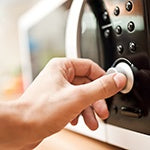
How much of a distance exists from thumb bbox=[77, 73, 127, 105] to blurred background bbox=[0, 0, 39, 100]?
945 millimetres

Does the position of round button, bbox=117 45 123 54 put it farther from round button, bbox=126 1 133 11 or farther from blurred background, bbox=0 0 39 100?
blurred background, bbox=0 0 39 100

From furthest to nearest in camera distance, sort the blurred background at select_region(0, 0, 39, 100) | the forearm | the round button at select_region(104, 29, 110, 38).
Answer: the blurred background at select_region(0, 0, 39, 100) → the round button at select_region(104, 29, 110, 38) → the forearm

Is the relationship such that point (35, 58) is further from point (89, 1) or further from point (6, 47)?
point (6, 47)

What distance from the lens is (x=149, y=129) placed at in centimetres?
43

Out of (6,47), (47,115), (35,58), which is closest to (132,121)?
(47,115)

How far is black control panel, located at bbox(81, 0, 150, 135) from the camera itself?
0.42m

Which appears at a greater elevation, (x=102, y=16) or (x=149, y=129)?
(x=102, y=16)

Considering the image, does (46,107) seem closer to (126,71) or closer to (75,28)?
(126,71)

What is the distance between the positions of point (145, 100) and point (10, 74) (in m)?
1.05

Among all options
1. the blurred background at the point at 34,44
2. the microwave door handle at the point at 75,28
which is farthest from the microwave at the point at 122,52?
the blurred background at the point at 34,44

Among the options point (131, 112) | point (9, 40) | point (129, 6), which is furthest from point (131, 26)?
point (9, 40)

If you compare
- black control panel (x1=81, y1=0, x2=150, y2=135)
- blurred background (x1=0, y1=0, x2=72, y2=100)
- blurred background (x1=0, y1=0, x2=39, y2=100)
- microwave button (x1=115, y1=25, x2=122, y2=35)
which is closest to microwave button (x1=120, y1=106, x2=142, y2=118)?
black control panel (x1=81, y1=0, x2=150, y2=135)

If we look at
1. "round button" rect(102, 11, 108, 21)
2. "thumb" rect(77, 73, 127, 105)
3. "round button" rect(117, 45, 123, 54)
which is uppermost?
"round button" rect(102, 11, 108, 21)

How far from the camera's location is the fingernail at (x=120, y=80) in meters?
0.42
